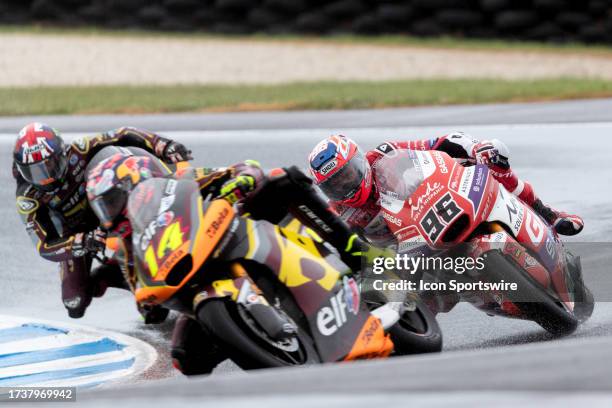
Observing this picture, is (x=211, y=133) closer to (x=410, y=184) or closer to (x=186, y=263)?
(x=410, y=184)

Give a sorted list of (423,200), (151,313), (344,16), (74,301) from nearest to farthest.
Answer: (423,200) < (151,313) < (74,301) < (344,16)

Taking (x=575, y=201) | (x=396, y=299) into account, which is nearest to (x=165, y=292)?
(x=396, y=299)

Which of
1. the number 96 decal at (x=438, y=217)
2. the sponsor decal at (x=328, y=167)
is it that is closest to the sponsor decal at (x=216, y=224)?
the sponsor decal at (x=328, y=167)

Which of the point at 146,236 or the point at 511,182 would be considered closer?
the point at 146,236

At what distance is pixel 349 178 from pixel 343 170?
6 centimetres

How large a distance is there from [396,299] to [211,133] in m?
7.17

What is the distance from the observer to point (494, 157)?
6.72 m

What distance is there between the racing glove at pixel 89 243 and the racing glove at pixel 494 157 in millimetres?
2366

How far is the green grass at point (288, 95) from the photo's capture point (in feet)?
47.7

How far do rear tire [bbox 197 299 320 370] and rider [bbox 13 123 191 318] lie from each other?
2.65 meters

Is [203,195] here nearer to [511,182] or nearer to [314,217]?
[314,217]

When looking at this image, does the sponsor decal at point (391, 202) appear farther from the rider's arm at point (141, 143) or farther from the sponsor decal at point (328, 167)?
the rider's arm at point (141, 143)

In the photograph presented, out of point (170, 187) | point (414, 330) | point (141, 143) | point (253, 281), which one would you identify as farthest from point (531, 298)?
point (141, 143)

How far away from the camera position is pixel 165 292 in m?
4.75
